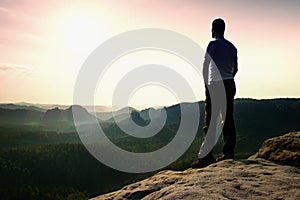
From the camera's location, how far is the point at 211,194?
23.4ft

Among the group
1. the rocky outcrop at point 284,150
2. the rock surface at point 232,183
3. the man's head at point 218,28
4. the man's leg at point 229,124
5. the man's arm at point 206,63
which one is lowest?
the rock surface at point 232,183

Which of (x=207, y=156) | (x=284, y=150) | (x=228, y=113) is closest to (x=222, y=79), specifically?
(x=228, y=113)

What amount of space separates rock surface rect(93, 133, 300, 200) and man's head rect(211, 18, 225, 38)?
4.29 m

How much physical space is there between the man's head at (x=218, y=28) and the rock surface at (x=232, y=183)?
4286mm

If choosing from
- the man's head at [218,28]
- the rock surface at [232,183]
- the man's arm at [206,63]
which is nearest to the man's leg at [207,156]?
the man's arm at [206,63]

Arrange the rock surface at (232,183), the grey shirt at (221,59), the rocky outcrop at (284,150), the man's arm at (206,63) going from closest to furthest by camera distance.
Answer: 1. the rock surface at (232,183)
2. the rocky outcrop at (284,150)
3. the grey shirt at (221,59)
4. the man's arm at (206,63)

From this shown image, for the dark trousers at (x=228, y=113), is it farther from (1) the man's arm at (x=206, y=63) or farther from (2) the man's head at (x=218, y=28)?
(2) the man's head at (x=218, y=28)

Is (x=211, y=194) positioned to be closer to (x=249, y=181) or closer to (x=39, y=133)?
(x=249, y=181)

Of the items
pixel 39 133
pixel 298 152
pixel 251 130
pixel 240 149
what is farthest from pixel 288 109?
pixel 298 152

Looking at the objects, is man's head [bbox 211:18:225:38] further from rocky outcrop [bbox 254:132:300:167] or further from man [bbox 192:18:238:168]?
rocky outcrop [bbox 254:132:300:167]

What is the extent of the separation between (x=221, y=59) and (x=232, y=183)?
15.2ft

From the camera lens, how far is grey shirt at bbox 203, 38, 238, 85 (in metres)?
11.1

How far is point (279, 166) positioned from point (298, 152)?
121 cm

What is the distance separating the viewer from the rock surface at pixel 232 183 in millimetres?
7246
